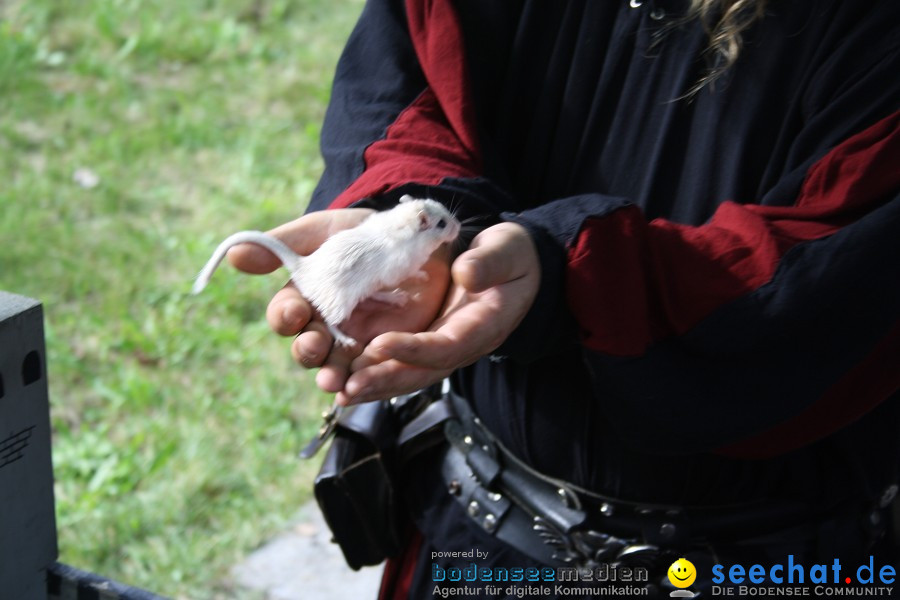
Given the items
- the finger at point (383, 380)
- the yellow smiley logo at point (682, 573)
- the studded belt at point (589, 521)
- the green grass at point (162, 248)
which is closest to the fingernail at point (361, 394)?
the finger at point (383, 380)

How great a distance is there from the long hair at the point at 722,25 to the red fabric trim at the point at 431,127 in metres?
0.30

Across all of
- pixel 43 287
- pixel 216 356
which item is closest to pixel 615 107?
pixel 216 356

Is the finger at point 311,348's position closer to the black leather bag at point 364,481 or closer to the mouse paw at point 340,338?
the mouse paw at point 340,338

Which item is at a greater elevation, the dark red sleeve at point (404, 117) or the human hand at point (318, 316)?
the dark red sleeve at point (404, 117)

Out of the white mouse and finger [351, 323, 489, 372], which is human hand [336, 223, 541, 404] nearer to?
finger [351, 323, 489, 372]

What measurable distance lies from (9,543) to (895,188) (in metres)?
1.19

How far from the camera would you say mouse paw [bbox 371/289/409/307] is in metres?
1.30

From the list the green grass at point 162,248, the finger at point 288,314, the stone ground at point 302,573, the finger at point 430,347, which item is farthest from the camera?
the green grass at point 162,248

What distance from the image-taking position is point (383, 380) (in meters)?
1.11

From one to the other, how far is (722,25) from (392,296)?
21.6 inches

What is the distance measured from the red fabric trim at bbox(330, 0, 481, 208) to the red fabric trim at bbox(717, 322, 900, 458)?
1.73 ft

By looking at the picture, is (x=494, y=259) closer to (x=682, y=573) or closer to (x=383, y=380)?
(x=383, y=380)

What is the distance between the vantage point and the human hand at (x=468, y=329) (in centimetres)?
107

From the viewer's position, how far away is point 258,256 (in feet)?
4.08
